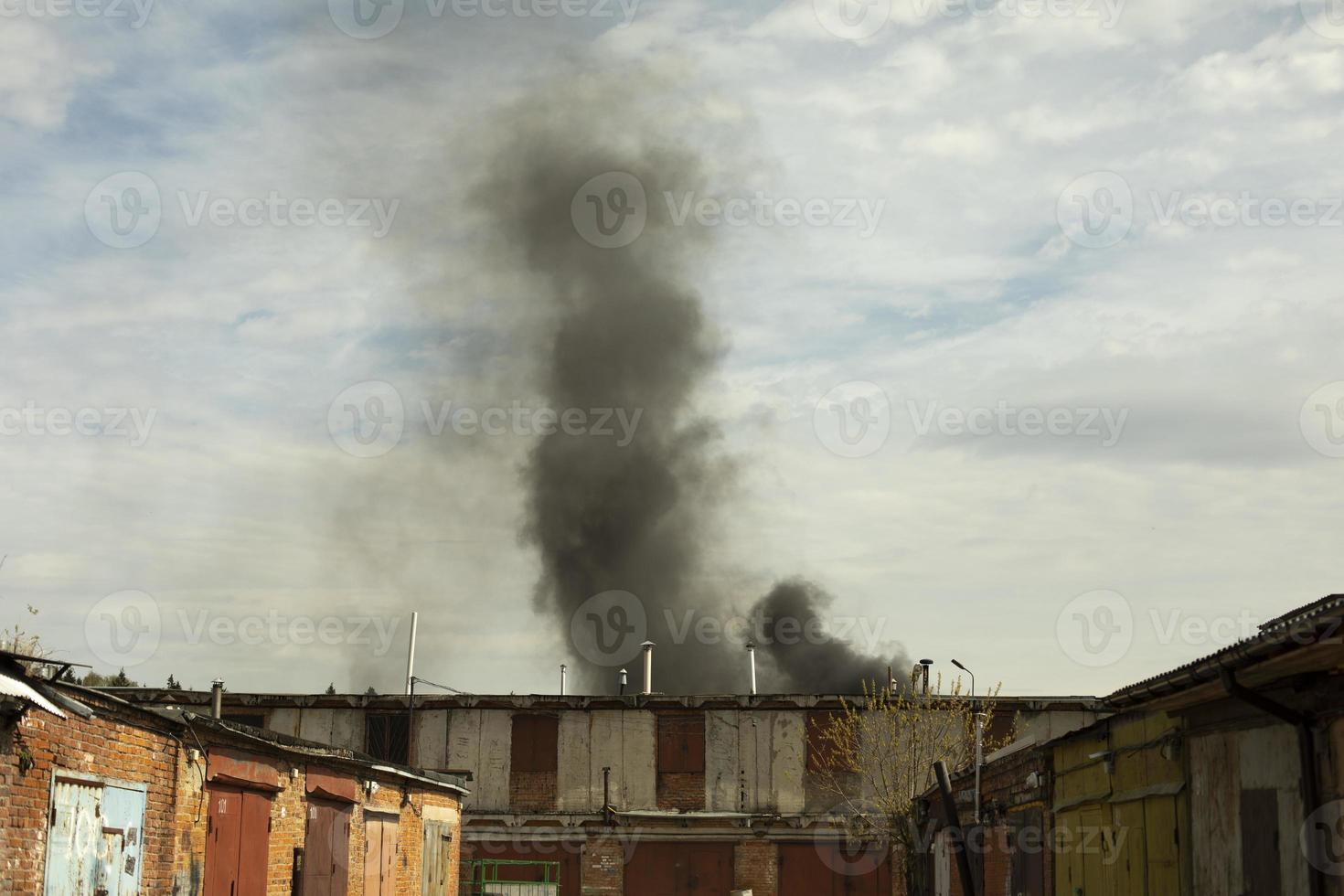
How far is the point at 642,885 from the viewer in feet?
111

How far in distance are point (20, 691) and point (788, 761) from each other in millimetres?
27318

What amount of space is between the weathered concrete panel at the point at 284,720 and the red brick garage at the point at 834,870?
546 inches

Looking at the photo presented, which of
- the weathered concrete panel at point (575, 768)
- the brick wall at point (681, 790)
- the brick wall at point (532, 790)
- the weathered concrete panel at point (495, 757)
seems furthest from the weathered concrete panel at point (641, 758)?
the weathered concrete panel at point (495, 757)

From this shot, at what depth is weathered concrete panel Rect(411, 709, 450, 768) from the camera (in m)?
35.6

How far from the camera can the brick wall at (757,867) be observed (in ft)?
111

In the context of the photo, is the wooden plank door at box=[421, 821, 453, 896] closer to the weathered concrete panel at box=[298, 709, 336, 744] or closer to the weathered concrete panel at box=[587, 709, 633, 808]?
the weathered concrete panel at box=[587, 709, 633, 808]

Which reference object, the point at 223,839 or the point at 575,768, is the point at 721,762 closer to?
the point at 575,768

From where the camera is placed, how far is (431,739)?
35.8 metres

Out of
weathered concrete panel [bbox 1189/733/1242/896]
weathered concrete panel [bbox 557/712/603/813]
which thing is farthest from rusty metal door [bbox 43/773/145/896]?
weathered concrete panel [bbox 557/712/603/813]

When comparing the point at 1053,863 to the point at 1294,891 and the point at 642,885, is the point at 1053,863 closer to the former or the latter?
the point at 1294,891

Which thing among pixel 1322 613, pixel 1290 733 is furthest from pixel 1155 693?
pixel 1322 613

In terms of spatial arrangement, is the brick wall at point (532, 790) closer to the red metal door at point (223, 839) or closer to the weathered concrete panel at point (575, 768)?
the weathered concrete panel at point (575, 768)

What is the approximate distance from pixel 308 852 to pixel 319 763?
3.93ft

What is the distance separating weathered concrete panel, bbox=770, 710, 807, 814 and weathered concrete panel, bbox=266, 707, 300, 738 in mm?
13298
